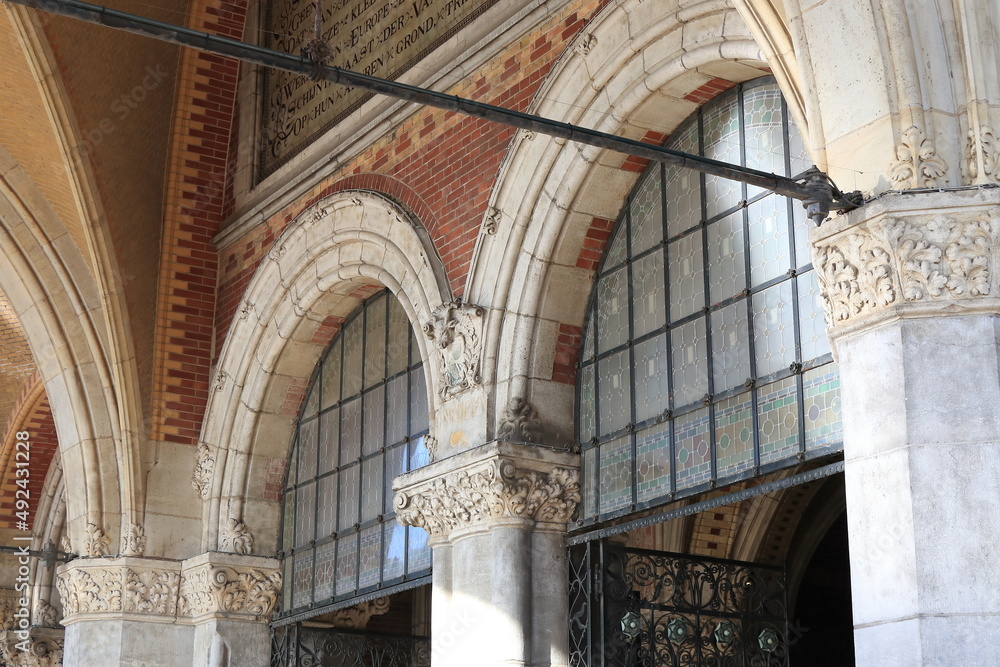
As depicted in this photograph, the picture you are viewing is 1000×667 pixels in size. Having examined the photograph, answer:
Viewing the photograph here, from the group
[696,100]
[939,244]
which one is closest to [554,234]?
[696,100]

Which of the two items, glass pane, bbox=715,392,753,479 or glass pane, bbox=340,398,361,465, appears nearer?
glass pane, bbox=715,392,753,479

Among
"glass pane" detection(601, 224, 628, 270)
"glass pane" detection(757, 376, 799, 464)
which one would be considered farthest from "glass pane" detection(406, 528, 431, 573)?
"glass pane" detection(757, 376, 799, 464)

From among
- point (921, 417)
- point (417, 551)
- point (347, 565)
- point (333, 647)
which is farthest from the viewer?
point (333, 647)

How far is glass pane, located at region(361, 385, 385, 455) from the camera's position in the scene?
33.0ft

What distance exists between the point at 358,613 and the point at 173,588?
143cm

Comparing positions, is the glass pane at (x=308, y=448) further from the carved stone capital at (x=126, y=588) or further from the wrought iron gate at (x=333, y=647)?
the carved stone capital at (x=126, y=588)

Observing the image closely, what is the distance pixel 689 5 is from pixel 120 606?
6534 millimetres

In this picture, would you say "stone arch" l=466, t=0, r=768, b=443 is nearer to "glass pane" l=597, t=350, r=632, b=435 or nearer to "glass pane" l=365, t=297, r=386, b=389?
"glass pane" l=597, t=350, r=632, b=435

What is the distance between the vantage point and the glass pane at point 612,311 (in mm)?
8117

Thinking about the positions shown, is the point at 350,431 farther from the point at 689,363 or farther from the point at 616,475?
the point at 689,363

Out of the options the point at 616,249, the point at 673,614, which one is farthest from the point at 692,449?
the point at 616,249

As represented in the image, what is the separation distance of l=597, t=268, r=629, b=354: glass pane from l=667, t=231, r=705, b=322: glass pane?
394mm

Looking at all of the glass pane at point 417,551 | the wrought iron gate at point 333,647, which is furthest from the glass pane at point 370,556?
the wrought iron gate at point 333,647

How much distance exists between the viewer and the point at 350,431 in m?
10.5
